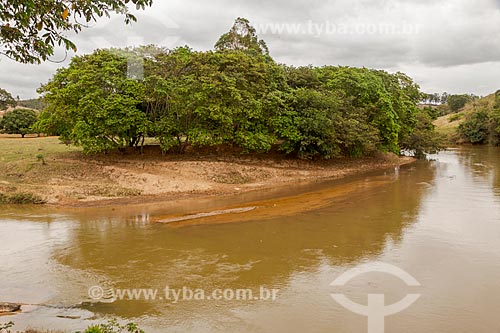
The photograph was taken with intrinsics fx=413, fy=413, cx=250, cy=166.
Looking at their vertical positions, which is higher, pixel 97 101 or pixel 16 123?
pixel 16 123

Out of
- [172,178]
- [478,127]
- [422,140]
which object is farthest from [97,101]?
[478,127]

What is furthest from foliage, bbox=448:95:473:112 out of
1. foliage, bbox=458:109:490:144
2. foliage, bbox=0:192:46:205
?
foliage, bbox=0:192:46:205

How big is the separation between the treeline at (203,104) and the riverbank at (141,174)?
112 cm

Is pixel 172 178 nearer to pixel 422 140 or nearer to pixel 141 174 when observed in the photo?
pixel 141 174

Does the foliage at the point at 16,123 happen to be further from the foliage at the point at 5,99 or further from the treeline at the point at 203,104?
the treeline at the point at 203,104

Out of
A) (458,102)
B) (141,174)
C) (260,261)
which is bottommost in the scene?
(260,261)

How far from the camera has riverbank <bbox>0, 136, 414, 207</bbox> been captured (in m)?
18.8

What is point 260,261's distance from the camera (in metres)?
11.1

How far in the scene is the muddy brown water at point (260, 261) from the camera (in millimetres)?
7961

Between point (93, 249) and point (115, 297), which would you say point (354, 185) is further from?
point (115, 297)

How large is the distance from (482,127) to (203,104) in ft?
172

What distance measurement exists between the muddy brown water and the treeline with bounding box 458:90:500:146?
45.3m

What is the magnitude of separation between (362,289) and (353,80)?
76.4 ft

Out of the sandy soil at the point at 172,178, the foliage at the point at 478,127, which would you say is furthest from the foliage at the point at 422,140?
the foliage at the point at 478,127
